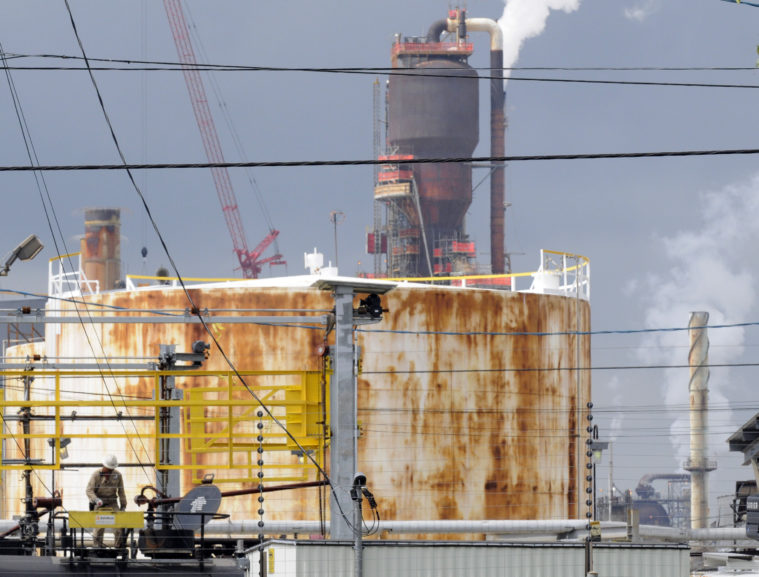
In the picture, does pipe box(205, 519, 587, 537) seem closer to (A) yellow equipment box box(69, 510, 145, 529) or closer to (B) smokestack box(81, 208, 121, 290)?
(A) yellow equipment box box(69, 510, 145, 529)

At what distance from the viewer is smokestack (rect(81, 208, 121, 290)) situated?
6353cm

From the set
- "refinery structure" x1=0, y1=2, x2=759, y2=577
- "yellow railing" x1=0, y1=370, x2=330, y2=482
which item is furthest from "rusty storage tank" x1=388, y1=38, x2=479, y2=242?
"yellow railing" x1=0, y1=370, x2=330, y2=482

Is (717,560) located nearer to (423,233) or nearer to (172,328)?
(172,328)

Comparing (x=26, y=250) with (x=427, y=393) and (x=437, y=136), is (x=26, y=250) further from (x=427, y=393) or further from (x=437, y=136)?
(x=437, y=136)

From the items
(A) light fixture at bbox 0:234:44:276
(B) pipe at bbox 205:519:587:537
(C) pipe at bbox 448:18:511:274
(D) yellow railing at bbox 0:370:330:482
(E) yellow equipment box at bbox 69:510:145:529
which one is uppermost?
(C) pipe at bbox 448:18:511:274

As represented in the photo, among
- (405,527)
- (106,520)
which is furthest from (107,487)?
(405,527)

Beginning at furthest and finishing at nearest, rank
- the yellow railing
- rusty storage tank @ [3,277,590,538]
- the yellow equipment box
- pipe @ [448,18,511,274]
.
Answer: pipe @ [448,18,511,274] < rusty storage tank @ [3,277,590,538] < the yellow railing < the yellow equipment box

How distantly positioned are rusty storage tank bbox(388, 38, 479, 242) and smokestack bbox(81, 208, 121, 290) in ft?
152

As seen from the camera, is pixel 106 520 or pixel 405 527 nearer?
pixel 106 520

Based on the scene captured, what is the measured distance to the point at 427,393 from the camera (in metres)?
33.8

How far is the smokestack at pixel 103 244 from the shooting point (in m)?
63.5

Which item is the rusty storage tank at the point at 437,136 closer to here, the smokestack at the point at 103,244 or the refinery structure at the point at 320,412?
the smokestack at the point at 103,244

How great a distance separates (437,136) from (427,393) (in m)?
77.1

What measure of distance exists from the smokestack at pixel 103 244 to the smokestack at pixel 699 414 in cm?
3261
